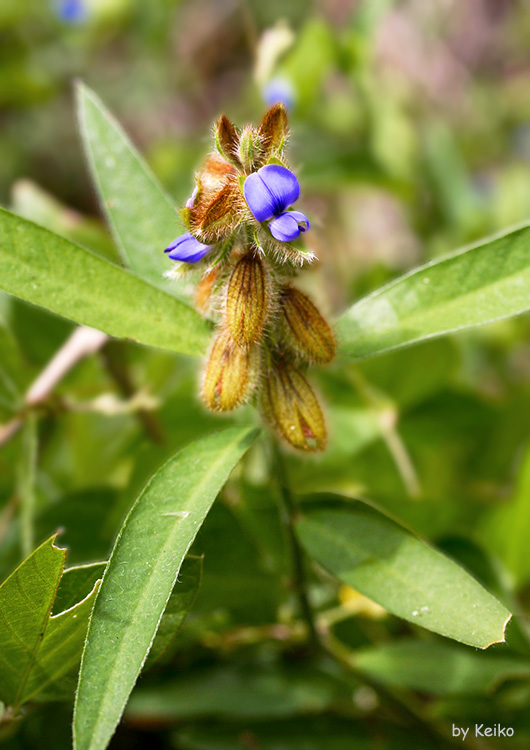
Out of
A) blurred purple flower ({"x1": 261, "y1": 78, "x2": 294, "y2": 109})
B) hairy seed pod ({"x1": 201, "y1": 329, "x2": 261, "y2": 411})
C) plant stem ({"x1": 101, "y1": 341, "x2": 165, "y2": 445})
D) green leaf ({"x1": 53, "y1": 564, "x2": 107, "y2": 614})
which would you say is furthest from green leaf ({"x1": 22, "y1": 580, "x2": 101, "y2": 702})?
blurred purple flower ({"x1": 261, "y1": 78, "x2": 294, "y2": 109})

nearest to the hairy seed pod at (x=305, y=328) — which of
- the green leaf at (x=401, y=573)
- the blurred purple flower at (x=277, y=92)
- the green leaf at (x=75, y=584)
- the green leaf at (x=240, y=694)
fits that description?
the green leaf at (x=401, y=573)

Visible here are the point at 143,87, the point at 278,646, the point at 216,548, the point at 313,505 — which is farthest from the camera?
the point at 143,87

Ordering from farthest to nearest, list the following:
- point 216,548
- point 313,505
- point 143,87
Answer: point 143,87
point 216,548
point 313,505

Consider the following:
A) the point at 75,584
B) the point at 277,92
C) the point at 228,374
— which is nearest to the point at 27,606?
the point at 75,584

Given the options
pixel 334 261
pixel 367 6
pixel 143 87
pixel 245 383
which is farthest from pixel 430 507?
pixel 143 87

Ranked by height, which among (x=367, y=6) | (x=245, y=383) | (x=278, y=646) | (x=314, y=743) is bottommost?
(x=314, y=743)

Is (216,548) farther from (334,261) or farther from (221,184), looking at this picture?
→ (334,261)

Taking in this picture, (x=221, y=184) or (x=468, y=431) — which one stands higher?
(x=468, y=431)
